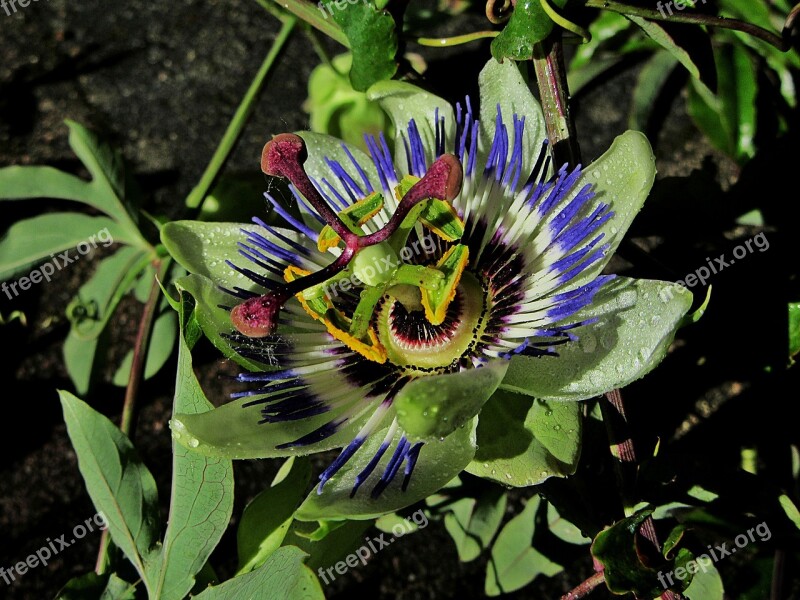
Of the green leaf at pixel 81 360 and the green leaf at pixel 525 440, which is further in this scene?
the green leaf at pixel 81 360

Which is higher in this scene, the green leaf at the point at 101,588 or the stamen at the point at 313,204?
the stamen at the point at 313,204

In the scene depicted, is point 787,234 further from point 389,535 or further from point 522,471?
point 389,535

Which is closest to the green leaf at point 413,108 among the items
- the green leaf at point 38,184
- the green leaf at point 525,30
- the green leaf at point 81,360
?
the green leaf at point 525,30

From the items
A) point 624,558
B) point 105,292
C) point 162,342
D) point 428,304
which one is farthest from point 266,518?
point 105,292

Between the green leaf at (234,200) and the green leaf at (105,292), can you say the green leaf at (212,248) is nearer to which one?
the green leaf at (234,200)

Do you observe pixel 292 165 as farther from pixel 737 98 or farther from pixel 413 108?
pixel 737 98

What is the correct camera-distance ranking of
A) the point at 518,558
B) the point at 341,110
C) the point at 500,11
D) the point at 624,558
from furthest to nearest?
the point at 341,110, the point at 518,558, the point at 500,11, the point at 624,558

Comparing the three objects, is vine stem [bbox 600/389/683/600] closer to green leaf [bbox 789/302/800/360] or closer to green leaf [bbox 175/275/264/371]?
green leaf [bbox 789/302/800/360]
